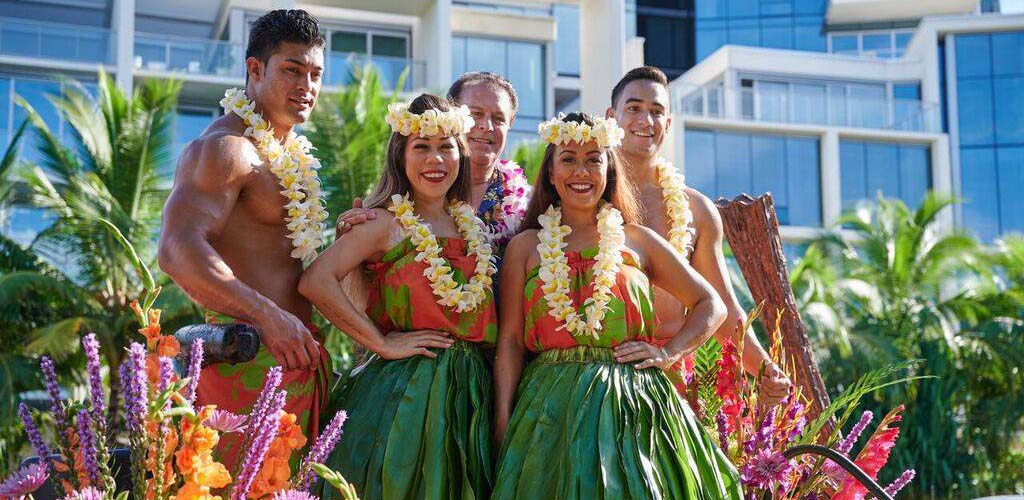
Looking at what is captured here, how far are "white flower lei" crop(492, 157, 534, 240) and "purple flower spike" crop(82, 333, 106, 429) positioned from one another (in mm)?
2292

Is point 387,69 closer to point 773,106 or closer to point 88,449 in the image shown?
point 773,106

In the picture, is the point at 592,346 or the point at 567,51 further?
the point at 567,51

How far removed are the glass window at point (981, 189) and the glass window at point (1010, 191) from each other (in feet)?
0.59

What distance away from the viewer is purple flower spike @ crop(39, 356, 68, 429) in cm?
210

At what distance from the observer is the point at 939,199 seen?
21.1 meters

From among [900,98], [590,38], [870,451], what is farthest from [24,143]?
[900,98]

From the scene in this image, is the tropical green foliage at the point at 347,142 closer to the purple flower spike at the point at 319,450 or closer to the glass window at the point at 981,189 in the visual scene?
the purple flower spike at the point at 319,450

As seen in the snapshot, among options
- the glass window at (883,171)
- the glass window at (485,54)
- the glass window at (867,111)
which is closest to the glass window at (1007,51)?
the glass window at (867,111)

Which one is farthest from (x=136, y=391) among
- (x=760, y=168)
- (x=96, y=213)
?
(x=760, y=168)

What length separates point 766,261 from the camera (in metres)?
6.09

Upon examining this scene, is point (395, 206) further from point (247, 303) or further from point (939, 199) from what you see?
point (939, 199)

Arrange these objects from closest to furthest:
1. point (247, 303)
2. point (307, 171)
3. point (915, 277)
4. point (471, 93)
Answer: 1. point (247, 303)
2. point (307, 171)
3. point (471, 93)
4. point (915, 277)

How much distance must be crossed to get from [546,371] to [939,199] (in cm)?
1876

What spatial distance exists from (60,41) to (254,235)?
70.2 feet
